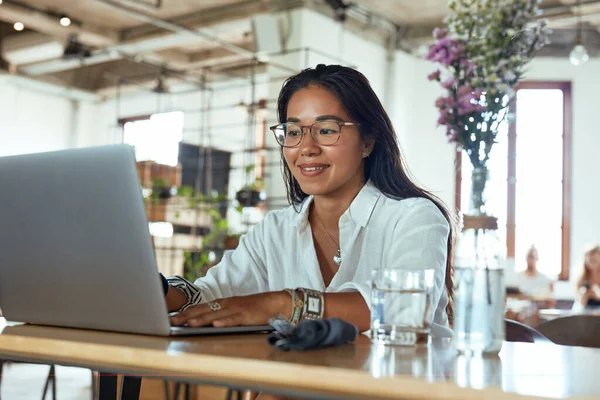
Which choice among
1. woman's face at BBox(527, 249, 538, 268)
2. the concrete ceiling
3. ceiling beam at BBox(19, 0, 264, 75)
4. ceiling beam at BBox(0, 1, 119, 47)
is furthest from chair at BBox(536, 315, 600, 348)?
ceiling beam at BBox(0, 1, 119, 47)

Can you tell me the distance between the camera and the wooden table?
0.67m

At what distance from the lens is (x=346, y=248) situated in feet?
5.70

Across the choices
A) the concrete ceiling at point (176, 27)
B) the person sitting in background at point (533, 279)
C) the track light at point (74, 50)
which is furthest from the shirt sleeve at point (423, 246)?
the track light at point (74, 50)

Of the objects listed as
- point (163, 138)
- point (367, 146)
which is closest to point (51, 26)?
point (163, 138)

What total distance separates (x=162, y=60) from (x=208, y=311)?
10333 millimetres

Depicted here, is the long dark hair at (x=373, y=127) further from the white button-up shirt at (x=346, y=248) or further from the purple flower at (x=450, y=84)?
the purple flower at (x=450, y=84)

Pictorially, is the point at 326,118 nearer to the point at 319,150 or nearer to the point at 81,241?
the point at 319,150

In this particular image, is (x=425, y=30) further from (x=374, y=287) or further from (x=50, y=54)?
(x=374, y=287)

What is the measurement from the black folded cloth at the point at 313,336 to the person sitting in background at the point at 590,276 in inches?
248

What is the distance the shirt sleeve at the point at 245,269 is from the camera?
1760mm

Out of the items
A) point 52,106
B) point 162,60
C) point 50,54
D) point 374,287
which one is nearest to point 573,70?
point 162,60

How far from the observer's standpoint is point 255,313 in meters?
1.14

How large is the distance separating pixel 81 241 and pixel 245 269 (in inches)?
33.5

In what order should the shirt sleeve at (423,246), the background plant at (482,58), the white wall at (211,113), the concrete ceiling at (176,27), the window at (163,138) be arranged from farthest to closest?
the window at (163,138), the white wall at (211,113), the concrete ceiling at (176,27), the background plant at (482,58), the shirt sleeve at (423,246)
